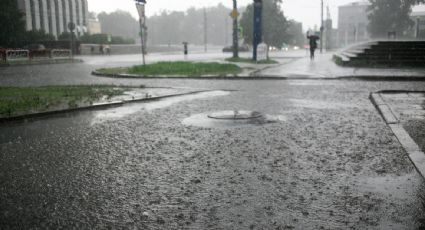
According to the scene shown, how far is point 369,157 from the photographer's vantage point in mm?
5164

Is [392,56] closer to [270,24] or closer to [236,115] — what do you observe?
[236,115]

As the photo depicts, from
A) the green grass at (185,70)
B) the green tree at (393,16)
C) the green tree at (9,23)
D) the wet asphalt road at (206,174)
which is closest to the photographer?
the wet asphalt road at (206,174)

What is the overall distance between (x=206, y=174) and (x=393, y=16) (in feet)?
256

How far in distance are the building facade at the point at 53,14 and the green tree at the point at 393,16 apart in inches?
2050

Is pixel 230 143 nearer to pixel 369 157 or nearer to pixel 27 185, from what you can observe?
pixel 369 157

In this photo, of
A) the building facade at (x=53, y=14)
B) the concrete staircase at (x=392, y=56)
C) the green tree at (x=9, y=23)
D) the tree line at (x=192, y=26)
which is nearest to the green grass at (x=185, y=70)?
the concrete staircase at (x=392, y=56)

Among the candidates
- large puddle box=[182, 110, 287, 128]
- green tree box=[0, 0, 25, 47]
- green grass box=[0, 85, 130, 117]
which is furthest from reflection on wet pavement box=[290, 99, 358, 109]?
green tree box=[0, 0, 25, 47]

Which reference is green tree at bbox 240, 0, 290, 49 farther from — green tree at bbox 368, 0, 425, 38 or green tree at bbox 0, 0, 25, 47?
green tree at bbox 0, 0, 25, 47

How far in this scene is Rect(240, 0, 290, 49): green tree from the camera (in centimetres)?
7400

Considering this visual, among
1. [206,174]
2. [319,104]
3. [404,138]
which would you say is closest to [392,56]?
[319,104]

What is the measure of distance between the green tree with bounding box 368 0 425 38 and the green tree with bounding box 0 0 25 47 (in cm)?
5832

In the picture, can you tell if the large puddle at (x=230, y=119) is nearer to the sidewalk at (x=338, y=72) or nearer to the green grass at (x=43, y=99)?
the green grass at (x=43, y=99)

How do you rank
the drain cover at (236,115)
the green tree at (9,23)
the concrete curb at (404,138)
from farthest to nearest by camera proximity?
the green tree at (9,23), the drain cover at (236,115), the concrete curb at (404,138)

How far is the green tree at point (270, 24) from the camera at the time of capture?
7400 centimetres
